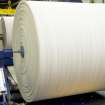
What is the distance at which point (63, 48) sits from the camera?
5.24ft

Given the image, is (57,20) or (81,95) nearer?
(57,20)

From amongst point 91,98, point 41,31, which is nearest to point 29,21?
point 41,31

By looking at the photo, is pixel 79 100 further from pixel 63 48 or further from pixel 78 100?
pixel 63 48

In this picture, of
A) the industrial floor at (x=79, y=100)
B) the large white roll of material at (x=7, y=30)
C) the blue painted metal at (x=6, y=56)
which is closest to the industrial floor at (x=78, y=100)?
the industrial floor at (x=79, y=100)

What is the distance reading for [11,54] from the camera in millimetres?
2117

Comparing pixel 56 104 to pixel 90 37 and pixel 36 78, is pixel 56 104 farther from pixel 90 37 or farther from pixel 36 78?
pixel 90 37

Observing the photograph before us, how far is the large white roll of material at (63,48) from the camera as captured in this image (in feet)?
5.18

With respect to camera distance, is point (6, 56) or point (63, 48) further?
point (6, 56)

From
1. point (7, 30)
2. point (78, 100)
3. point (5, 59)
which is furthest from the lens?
point (7, 30)

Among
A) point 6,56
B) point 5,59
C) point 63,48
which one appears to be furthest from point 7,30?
point 63,48

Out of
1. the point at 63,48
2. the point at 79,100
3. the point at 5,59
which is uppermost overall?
the point at 63,48

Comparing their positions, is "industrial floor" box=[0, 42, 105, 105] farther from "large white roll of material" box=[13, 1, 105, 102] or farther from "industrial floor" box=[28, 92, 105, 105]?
"large white roll of material" box=[13, 1, 105, 102]

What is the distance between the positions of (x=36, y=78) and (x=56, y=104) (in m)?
0.30

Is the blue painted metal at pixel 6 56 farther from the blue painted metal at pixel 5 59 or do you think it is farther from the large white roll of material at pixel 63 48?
the large white roll of material at pixel 63 48
